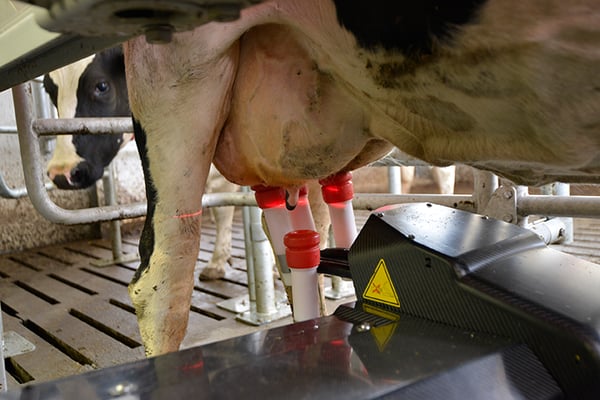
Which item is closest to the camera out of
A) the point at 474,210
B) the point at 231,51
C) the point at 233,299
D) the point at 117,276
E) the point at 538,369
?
the point at 538,369

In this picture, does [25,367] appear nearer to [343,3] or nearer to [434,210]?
[434,210]

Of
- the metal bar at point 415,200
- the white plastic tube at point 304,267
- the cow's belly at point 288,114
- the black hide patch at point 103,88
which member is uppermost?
the black hide patch at point 103,88

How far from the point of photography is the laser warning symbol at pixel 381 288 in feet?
2.10

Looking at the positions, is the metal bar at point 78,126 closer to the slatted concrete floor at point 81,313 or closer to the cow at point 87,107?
the slatted concrete floor at point 81,313

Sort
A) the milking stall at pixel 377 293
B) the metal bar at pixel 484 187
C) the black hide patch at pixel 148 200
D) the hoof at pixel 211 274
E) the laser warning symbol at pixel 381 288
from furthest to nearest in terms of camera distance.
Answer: the hoof at pixel 211 274 < the metal bar at pixel 484 187 < the black hide patch at pixel 148 200 < the laser warning symbol at pixel 381 288 < the milking stall at pixel 377 293

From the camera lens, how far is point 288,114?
2.63ft

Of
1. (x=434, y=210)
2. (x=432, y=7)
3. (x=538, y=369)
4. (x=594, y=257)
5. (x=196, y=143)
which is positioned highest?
(x=432, y=7)

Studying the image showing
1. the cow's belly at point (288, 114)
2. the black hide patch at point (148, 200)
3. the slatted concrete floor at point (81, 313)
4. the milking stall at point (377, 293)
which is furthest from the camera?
the slatted concrete floor at point (81, 313)

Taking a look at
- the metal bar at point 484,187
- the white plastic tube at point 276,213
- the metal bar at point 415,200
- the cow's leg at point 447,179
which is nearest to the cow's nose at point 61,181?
the white plastic tube at point 276,213

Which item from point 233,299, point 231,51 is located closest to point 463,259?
point 231,51

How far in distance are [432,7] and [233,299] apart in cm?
147

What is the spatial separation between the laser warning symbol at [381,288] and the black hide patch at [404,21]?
27cm

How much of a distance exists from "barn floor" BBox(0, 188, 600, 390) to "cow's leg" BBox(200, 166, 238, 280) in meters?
0.05

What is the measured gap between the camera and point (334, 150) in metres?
0.83
